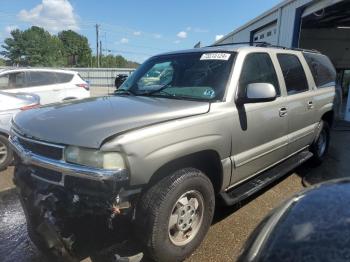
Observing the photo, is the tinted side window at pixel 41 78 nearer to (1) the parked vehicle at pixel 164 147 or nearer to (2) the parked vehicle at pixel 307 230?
(1) the parked vehicle at pixel 164 147

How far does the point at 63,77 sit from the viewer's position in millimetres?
11086

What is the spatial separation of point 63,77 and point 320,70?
791cm

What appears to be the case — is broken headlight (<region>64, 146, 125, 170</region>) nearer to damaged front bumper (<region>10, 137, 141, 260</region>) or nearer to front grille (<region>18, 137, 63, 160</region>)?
damaged front bumper (<region>10, 137, 141, 260</region>)

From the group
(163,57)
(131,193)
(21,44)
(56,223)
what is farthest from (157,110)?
(21,44)

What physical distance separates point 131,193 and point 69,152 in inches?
22.1

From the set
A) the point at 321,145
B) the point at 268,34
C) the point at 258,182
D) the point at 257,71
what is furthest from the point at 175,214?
the point at 268,34

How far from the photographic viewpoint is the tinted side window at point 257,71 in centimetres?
387

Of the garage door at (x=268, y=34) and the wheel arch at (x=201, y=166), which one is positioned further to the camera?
the garage door at (x=268, y=34)

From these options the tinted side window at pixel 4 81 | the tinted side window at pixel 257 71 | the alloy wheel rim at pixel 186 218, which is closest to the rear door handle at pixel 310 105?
the tinted side window at pixel 257 71

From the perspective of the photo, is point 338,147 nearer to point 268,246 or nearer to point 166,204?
point 166,204

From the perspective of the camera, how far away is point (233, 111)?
3.55 m

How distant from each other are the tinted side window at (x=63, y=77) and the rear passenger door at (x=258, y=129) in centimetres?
809

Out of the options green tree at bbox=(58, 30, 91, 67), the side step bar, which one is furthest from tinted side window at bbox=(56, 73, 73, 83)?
green tree at bbox=(58, 30, 91, 67)

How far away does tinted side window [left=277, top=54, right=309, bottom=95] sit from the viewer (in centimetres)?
462
